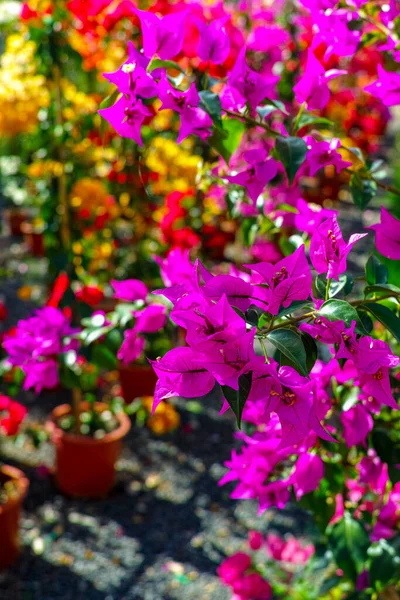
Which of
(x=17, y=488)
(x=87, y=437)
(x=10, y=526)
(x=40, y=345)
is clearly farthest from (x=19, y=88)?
(x=40, y=345)

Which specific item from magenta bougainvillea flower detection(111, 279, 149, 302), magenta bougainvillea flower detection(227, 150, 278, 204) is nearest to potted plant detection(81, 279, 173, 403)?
magenta bougainvillea flower detection(111, 279, 149, 302)

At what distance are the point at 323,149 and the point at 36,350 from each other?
2.25 feet

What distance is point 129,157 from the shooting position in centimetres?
318

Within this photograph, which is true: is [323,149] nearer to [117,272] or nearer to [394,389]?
[394,389]

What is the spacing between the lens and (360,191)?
112 cm

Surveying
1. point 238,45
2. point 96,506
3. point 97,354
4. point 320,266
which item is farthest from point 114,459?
point 320,266

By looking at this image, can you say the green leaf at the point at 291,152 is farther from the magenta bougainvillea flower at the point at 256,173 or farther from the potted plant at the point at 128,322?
the potted plant at the point at 128,322

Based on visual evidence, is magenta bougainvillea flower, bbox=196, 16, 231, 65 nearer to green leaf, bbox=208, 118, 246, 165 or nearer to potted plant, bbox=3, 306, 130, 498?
green leaf, bbox=208, 118, 246, 165

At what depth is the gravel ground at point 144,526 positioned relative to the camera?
2166 millimetres

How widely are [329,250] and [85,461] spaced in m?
1.93

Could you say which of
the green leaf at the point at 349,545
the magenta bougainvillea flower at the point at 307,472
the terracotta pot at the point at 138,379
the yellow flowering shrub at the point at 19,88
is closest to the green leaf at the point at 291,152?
the magenta bougainvillea flower at the point at 307,472

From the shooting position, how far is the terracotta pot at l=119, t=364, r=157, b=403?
304 centimetres

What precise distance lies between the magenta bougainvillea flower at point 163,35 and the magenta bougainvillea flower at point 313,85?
21 centimetres

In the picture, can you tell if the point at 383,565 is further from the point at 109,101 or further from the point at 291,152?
the point at 109,101
